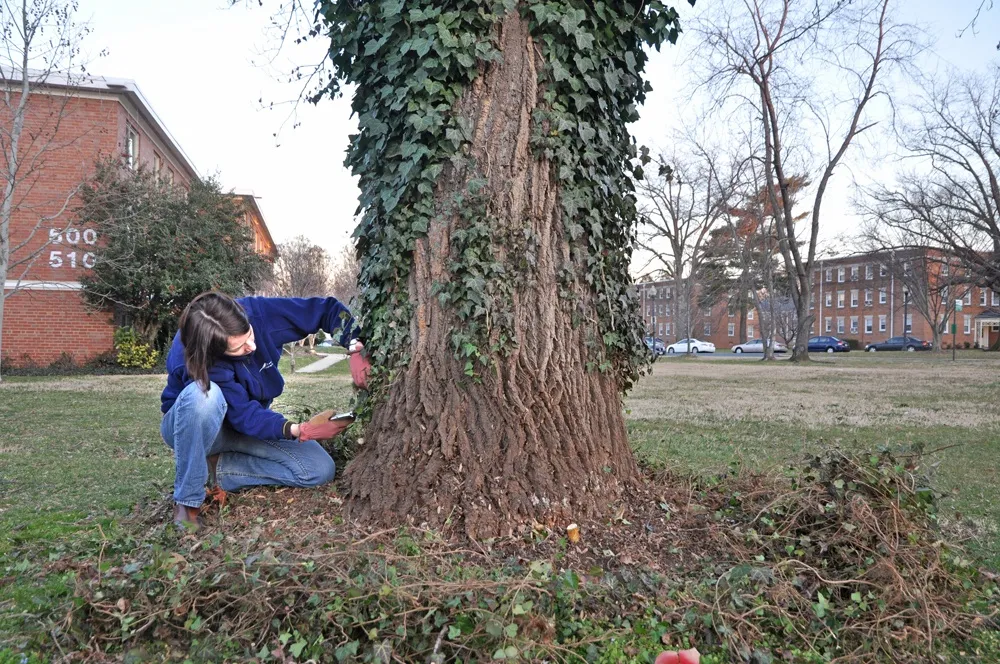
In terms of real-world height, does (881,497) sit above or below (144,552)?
above

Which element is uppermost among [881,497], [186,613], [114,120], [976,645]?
[114,120]

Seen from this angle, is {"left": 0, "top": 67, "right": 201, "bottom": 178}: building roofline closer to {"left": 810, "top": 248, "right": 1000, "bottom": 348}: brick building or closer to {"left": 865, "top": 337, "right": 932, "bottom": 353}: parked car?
{"left": 865, "top": 337, "right": 932, "bottom": 353}: parked car

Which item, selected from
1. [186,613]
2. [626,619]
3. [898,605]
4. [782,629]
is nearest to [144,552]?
[186,613]

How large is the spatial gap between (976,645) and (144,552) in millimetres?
2811

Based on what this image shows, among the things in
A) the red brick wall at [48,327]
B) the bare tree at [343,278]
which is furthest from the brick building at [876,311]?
the red brick wall at [48,327]

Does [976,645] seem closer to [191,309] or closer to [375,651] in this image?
[375,651]

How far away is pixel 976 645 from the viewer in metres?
2.25

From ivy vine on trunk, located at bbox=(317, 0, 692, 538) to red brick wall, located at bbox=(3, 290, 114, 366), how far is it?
19.1m

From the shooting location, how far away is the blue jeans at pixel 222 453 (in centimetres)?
295

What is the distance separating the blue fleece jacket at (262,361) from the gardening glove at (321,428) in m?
0.12

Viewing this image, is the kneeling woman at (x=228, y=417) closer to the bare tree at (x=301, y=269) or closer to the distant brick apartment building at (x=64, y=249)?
the distant brick apartment building at (x=64, y=249)

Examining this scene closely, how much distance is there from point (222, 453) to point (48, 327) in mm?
19097

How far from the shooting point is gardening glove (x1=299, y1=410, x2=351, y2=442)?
9.86 ft

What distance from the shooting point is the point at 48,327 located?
18.8 meters
